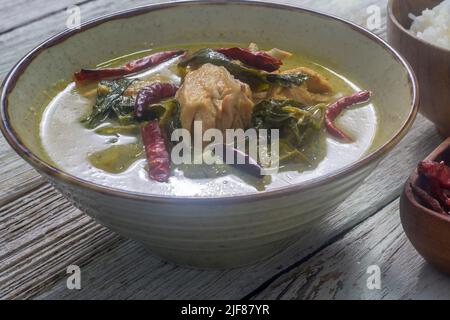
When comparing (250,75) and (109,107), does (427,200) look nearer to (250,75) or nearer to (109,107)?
(250,75)

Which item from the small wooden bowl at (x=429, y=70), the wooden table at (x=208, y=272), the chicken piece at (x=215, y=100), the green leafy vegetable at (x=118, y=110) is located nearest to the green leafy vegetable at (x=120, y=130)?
the green leafy vegetable at (x=118, y=110)

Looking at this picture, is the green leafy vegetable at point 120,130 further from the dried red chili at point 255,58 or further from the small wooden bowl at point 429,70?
the small wooden bowl at point 429,70

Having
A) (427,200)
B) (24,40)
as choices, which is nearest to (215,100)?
(427,200)

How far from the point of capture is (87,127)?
198 cm

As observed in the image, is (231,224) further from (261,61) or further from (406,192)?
(261,61)

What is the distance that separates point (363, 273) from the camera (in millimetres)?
1755

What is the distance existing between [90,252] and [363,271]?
2.47 ft

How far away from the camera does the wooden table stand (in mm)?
1720

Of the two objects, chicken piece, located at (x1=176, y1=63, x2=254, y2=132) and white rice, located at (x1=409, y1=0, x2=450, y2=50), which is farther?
white rice, located at (x1=409, y1=0, x2=450, y2=50)

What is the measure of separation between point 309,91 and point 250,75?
0.65 ft

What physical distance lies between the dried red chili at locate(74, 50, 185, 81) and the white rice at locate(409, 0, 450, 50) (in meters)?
0.86

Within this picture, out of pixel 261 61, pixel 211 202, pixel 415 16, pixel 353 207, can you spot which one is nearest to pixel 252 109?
→ pixel 261 61

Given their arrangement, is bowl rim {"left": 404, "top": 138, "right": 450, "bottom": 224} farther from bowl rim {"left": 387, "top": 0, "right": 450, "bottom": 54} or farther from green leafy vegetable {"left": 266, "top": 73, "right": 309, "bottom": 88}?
green leafy vegetable {"left": 266, "top": 73, "right": 309, "bottom": 88}

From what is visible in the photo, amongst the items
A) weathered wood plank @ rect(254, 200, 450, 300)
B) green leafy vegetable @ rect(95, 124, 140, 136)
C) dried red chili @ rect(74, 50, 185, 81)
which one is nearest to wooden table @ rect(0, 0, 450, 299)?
weathered wood plank @ rect(254, 200, 450, 300)
